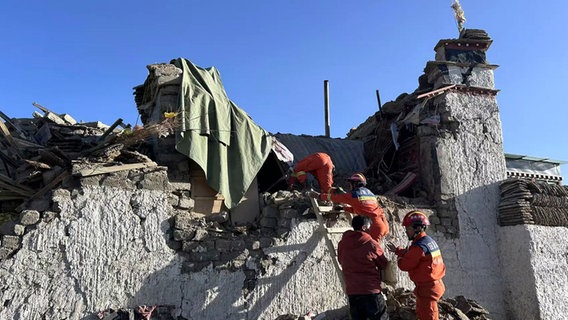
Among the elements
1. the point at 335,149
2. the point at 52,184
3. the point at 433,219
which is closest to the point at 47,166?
the point at 52,184

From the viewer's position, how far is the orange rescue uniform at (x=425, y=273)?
17.7ft

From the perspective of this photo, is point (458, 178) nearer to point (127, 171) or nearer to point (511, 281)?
point (511, 281)

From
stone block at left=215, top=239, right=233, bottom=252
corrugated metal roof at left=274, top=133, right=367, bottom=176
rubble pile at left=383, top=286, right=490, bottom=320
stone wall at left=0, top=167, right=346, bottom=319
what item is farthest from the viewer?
corrugated metal roof at left=274, top=133, right=367, bottom=176

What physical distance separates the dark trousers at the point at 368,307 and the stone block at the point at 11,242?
391 cm

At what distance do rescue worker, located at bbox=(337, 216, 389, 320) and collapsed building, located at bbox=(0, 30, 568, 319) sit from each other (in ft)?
2.67

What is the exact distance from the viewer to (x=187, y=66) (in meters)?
7.70

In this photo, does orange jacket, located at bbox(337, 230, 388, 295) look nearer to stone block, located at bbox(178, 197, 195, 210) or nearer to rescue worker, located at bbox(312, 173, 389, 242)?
rescue worker, located at bbox(312, 173, 389, 242)

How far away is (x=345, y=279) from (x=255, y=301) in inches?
57.7

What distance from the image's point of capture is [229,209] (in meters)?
7.18

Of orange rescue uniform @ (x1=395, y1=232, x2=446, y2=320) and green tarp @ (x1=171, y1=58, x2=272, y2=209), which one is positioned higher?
green tarp @ (x1=171, y1=58, x2=272, y2=209)

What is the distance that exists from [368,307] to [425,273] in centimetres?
74

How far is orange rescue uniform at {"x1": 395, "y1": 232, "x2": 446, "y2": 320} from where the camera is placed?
5402mm

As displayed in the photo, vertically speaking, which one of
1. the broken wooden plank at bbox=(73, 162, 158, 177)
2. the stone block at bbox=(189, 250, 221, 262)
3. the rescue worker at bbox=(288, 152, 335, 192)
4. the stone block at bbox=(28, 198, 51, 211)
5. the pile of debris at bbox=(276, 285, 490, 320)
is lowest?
the pile of debris at bbox=(276, 285, 490, 320)

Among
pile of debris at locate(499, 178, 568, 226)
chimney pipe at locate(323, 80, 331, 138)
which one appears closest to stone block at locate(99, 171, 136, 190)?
pile of debris at locate(499, 178, 568, 226)
